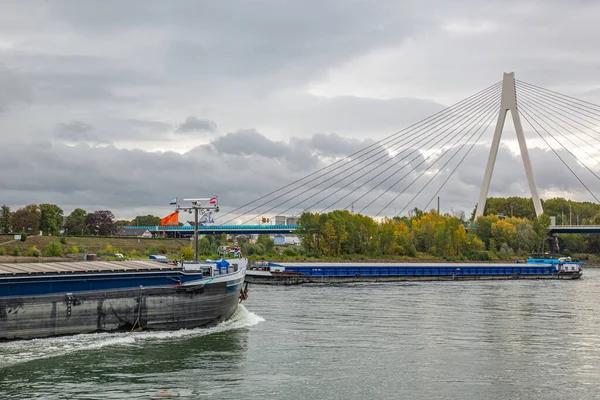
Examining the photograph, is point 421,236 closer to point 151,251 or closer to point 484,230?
point 484,230

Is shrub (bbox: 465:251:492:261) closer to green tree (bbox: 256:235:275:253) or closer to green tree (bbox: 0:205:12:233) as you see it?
green tree (bbox: 256:235:275:253)

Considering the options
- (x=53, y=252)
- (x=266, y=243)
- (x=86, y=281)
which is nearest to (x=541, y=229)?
(x=266, y=243)

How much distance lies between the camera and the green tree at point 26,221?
392 feet

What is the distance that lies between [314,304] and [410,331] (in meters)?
15.7

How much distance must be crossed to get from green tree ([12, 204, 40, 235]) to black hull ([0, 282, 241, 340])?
89.8 metres

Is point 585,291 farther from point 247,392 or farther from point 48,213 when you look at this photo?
point 48,213

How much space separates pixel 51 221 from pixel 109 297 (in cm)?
9656

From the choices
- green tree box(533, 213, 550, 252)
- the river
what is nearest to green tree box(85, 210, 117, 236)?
green tree box(533, 213, 550, 252)

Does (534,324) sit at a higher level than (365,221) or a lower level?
lower

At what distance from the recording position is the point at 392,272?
91562mm

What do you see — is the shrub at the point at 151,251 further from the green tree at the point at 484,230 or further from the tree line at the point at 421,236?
the green tree at the point at 484,230

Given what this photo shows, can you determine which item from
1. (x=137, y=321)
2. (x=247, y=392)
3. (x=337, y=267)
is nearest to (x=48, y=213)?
(x=337, y=267)

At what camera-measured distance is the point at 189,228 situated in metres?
118

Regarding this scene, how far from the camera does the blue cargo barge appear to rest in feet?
261
